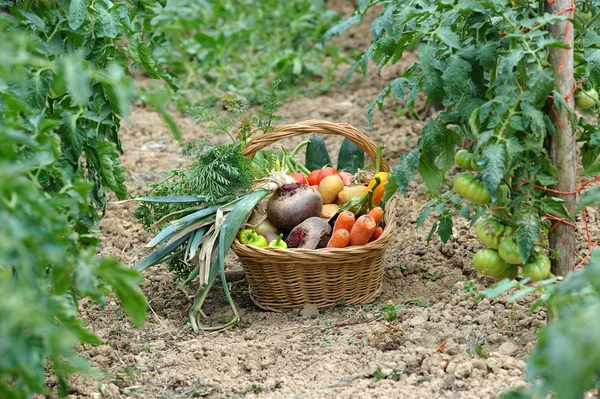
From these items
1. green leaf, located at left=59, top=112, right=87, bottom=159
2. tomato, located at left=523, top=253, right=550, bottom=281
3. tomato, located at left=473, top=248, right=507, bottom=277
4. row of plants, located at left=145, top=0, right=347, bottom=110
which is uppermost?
green leaf, located at left=59, top=112, right=87, bottom=159

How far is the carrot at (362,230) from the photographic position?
120 inches

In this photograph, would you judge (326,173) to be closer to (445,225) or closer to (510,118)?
(445,225)

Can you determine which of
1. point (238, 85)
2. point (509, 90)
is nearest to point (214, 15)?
point (238, 85)

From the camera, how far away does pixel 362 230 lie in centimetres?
306

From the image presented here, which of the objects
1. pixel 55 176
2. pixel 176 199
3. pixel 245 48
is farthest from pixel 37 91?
pixel 245 48

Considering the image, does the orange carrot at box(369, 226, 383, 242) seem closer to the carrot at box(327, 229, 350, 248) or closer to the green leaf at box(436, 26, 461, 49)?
the carrot at box(327, 229, 350, 248)

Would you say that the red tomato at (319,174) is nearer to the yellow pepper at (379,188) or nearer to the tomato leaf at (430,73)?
the yellow pepper at (379,188)

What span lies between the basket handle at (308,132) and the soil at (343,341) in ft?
1.78

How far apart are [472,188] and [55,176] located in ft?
3.98

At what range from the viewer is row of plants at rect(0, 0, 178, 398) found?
162 cm

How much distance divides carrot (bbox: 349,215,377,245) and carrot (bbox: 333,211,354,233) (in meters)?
0.04

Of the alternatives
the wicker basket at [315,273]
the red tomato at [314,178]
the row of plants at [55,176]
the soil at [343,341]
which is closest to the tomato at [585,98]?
the soil at [343,341]

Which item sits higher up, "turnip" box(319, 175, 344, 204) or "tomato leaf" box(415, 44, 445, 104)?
"tomato leaf" box(415, 44, 445, 104)

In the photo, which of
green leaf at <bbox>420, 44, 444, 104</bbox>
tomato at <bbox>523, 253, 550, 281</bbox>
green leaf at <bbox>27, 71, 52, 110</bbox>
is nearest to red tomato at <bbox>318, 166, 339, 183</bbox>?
green leaf at <bbox>420, 44, 444, 104</bbox>
